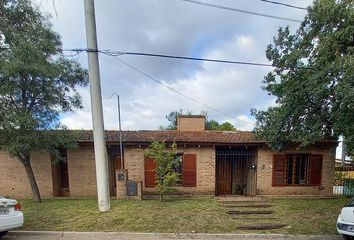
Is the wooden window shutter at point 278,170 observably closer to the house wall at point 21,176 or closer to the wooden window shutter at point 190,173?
the wooden window shutter at point 190,173

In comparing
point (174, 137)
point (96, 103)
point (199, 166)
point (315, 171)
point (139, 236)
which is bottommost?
point (139, 236)

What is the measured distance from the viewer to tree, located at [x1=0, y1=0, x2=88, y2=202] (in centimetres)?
862

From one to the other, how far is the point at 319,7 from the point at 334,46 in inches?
56.9

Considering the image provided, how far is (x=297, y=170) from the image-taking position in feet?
43.0

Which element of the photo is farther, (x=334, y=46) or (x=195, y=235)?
(x=334, y=46)

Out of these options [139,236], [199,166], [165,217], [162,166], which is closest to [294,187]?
[199,166]

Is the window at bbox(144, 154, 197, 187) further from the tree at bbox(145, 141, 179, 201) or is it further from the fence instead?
the fence

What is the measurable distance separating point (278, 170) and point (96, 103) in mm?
9554

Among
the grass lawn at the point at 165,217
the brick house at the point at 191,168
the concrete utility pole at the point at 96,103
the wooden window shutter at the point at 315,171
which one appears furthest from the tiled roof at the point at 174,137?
the concrete utility pole at the point at 96,103

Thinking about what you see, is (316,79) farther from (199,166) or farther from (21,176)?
(21,176)

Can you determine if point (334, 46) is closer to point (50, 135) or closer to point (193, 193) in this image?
point (193, 193)

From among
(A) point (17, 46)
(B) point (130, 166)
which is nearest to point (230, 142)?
(B) point (130, 166)

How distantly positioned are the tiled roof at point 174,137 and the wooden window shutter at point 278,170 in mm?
1421

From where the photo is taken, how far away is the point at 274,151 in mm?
12758
